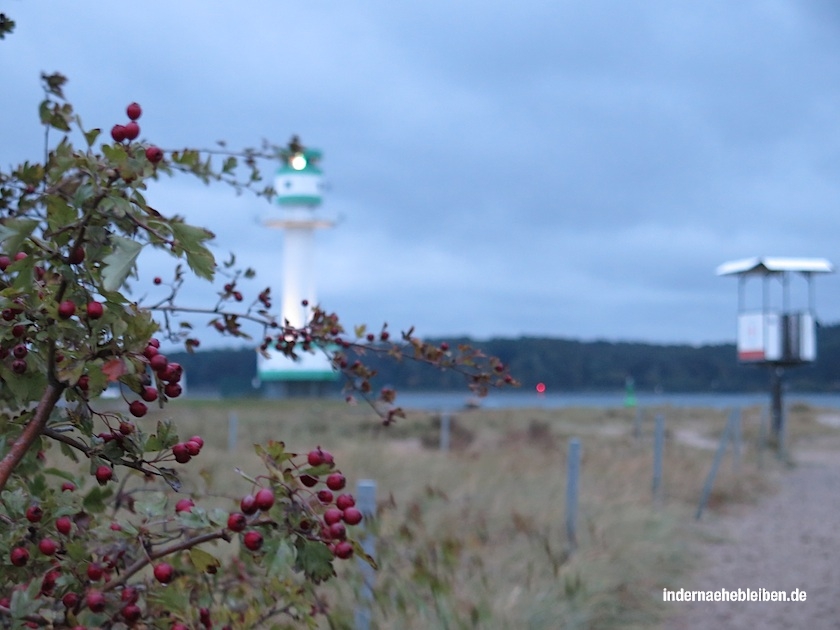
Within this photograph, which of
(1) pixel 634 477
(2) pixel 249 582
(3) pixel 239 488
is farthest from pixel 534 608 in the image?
(1) pixel 634 477

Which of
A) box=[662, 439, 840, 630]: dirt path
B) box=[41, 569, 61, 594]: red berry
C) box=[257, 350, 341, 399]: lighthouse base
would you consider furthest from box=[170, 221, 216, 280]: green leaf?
box=[257, 350, 341, 399]: lighthouse base

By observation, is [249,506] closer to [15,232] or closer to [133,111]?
[15,232]

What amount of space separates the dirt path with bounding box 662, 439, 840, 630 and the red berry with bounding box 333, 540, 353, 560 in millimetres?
5408

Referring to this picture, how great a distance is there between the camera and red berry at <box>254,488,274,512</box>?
133 centimetres

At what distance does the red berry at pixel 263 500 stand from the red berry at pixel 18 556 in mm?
594

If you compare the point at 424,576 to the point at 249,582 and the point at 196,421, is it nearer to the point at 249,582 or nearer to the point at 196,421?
the point at 249,582

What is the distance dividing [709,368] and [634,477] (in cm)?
1428

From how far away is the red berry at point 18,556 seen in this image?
1684mm

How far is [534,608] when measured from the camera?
546cm

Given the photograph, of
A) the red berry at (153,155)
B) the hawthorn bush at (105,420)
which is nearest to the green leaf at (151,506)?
the hawthorn bush at (105,420)

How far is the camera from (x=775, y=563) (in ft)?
28.7

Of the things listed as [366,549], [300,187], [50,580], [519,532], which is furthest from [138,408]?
[300,187]

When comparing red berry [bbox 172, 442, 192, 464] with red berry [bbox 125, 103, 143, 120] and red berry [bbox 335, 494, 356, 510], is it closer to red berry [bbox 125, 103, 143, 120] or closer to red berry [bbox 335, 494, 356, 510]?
red berry [bbox 335, 494, 356, 510]

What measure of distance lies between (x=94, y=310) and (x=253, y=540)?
0.39 meters
